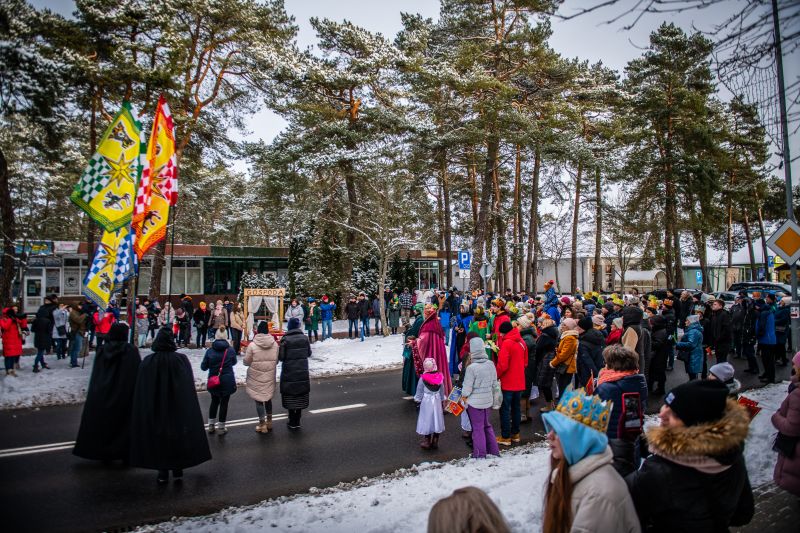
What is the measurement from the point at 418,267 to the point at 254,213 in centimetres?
1224

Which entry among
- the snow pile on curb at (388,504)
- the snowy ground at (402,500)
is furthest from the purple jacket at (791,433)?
the snow pile on curb at (388,504)

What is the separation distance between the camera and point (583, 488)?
2.24 meters

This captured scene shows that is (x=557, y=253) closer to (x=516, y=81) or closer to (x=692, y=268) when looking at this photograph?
(x=692, y=268)

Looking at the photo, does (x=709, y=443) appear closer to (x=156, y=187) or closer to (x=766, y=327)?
(x=156, y=187)

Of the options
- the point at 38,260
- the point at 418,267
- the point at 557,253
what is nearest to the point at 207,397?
the point at 38,260

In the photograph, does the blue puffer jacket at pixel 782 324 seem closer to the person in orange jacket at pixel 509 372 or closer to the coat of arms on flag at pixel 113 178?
the person in orange jacket at pixel 509 372

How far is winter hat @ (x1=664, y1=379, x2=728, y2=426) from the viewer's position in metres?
2.52

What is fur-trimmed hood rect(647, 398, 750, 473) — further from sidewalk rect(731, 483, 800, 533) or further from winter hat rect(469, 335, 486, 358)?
winter hat rect(469, 335, 486, 358)

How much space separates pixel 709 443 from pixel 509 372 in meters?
4.95

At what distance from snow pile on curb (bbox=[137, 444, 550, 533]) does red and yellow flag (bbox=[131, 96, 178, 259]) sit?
19.8 ft

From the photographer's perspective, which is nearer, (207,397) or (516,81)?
(207,397)

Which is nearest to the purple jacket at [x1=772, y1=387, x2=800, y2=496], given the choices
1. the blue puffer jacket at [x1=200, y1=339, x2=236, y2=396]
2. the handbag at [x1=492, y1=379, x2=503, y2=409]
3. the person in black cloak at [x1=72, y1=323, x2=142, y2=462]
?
the handbag at [x1=492, y1=379, x2=503, y2=409]

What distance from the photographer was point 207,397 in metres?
10.7

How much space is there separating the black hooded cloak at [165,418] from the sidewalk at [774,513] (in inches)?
225
